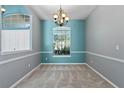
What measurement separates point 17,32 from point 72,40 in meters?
4.52

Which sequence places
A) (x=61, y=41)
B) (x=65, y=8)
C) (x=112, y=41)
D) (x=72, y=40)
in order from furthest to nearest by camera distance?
(x=61, y=41), (x=72, y=40), (x=65, y=8), (x=112, y=41)

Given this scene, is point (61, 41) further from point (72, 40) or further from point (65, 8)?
point (65, 8)

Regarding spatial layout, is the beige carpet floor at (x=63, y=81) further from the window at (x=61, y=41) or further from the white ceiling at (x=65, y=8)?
the window at (x=61, y=41)

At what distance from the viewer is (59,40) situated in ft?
33.7

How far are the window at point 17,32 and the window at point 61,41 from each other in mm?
3316

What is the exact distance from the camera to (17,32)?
6.21 metres

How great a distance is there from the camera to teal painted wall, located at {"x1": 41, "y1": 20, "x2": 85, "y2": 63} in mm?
10000

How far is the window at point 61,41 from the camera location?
1016 cm

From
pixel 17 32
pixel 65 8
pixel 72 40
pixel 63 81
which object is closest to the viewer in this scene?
pixel 63 81

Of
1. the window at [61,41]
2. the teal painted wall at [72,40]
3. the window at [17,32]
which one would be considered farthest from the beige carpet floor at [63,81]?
the window at [61,41]

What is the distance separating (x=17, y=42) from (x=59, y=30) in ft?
14.6

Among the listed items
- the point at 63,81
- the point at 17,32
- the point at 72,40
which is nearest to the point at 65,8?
the point at 17,32

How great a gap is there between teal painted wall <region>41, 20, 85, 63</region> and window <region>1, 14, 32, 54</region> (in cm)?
297
